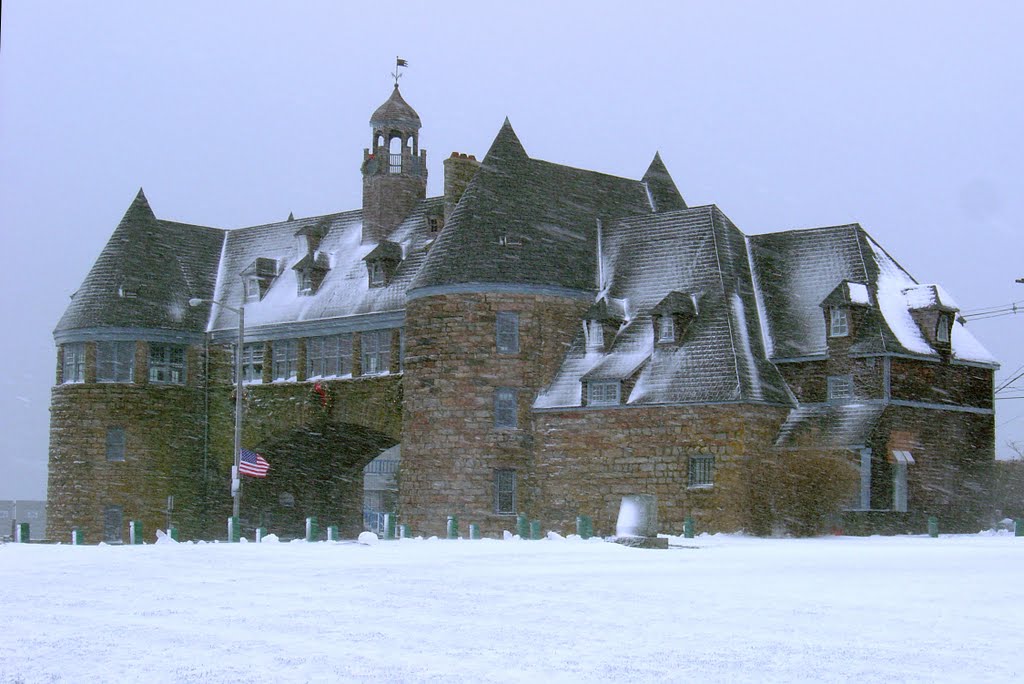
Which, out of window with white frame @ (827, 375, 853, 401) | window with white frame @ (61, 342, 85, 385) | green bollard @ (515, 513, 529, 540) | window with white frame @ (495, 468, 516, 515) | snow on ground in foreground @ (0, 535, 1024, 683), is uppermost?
window with white frame @ (61, 342, 85, 385)

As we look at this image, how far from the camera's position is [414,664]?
15.4 m

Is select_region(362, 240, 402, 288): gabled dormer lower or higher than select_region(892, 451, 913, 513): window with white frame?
higher

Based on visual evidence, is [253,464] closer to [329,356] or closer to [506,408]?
[329,356]

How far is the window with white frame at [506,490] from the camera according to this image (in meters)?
48.6

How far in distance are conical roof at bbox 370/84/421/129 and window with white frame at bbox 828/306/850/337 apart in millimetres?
21026

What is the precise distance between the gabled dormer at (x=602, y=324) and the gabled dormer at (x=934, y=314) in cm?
896

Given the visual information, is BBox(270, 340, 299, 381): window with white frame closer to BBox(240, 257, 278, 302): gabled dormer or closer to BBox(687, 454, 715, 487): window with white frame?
BBox(240, 257, 278, 302): gabled dormer

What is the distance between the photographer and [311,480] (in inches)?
2415

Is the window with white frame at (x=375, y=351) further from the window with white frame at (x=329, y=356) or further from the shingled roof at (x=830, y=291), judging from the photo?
the shingled roof at (x=830, y=291)

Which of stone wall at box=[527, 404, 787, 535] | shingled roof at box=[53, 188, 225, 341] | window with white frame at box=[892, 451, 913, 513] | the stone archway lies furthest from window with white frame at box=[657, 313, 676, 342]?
shingled roof at box=[53, 188, 225, 341]

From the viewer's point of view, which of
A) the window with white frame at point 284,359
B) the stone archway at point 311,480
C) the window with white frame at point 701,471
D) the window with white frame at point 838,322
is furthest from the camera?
the stone archway at point 311,480

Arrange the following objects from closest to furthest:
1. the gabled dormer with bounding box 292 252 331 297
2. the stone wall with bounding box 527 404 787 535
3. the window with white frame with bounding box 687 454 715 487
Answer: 1. the stone wall with bounding box 527 404 787 535
2. the window with white frame with bounding box 687 454 715 487
3. the gabled dormer with bounding box 292 252 331 297

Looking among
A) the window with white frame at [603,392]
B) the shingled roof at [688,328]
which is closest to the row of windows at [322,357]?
the shingled roof at [688,328]

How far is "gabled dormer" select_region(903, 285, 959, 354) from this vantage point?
47250mm
